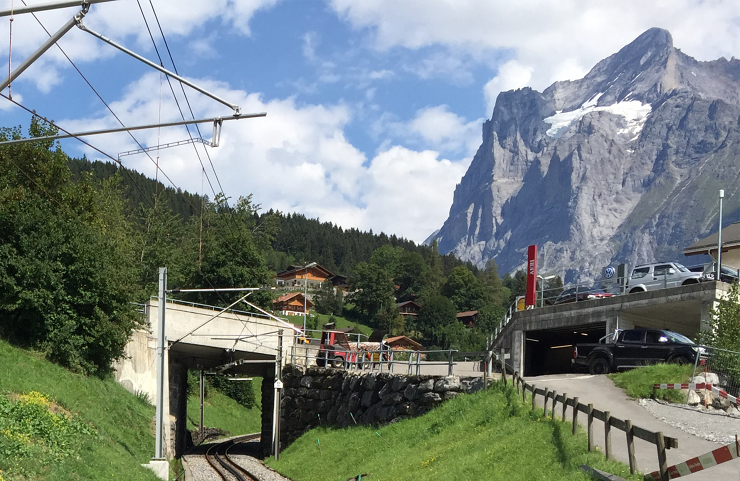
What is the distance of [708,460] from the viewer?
42.1 ft

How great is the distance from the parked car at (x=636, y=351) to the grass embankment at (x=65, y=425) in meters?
17.6

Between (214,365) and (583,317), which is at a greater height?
(583,317)

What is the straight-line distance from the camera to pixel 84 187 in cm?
4988

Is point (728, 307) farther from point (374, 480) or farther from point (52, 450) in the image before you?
point (52, 450)

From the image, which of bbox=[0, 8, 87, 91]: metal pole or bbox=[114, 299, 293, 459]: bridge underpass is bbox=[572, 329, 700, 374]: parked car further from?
bbox=[0, 8, 87, 91]: metal pole

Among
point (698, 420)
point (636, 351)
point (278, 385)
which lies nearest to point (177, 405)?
point (278, 385)

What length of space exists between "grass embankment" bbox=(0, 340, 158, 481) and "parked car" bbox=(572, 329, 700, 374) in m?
17.6

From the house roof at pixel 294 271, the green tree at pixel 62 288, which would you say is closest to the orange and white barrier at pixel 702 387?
the green tree at pixel 62 288

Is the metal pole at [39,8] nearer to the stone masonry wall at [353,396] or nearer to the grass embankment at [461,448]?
the grass embankment at [461,448]

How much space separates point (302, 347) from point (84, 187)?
1701 centimetres

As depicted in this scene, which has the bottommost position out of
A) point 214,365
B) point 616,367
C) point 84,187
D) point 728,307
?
point 214,365

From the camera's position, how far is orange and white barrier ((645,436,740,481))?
12273mm

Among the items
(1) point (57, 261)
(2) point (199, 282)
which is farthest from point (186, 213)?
(1) point (57, 261)

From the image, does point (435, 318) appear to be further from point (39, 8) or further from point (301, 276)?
point (39, 8)
